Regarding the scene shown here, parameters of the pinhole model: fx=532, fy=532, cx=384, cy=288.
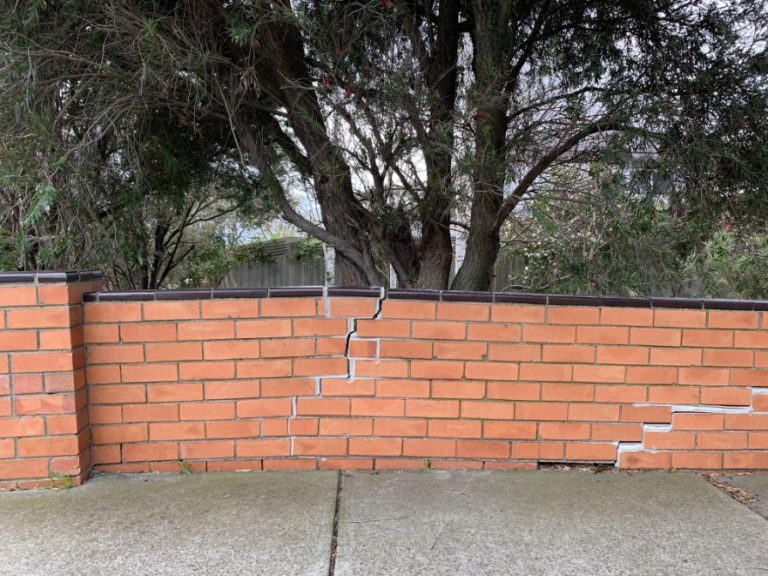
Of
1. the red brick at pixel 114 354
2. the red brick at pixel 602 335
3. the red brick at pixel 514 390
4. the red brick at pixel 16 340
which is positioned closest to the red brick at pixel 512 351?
the red brick at pixel 514 390

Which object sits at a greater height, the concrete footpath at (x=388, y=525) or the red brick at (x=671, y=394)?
the red brick at (x=671, y=394)

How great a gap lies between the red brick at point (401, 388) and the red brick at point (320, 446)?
342 mm

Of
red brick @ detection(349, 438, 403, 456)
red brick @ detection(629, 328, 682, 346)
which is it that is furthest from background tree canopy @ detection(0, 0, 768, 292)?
red brick @ detection(349, 438, 403, 456)

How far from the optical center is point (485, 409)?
9.42 feet

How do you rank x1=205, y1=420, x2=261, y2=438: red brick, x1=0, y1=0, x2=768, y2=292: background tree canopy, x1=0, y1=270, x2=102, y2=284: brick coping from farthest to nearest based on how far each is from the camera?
x1=0, y1=0, x2=768, y2=292: background tree canopy < x1=205, y1=420, x2=261, y2=438: red brick < x1=0, y1=270, x2=102, y2=284: brick coping

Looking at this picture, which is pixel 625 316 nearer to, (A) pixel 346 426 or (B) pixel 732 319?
(B) pixel 732 319

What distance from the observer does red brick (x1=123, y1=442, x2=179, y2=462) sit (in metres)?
2.80

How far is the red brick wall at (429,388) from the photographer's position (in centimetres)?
279

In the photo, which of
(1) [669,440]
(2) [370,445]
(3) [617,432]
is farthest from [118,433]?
(1) [669,440]

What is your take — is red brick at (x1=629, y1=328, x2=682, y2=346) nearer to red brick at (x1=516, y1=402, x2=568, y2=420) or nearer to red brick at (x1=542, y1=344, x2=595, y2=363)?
red brick at (x1=542, y1=344, x2=595, y2=363)

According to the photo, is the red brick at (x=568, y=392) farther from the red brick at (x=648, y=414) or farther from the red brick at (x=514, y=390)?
the red brick at (x=648, y=414)

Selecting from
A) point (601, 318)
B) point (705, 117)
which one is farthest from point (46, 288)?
point (705, 117)

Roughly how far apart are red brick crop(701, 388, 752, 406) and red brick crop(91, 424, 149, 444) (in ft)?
9.81

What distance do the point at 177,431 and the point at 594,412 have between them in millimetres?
2231
